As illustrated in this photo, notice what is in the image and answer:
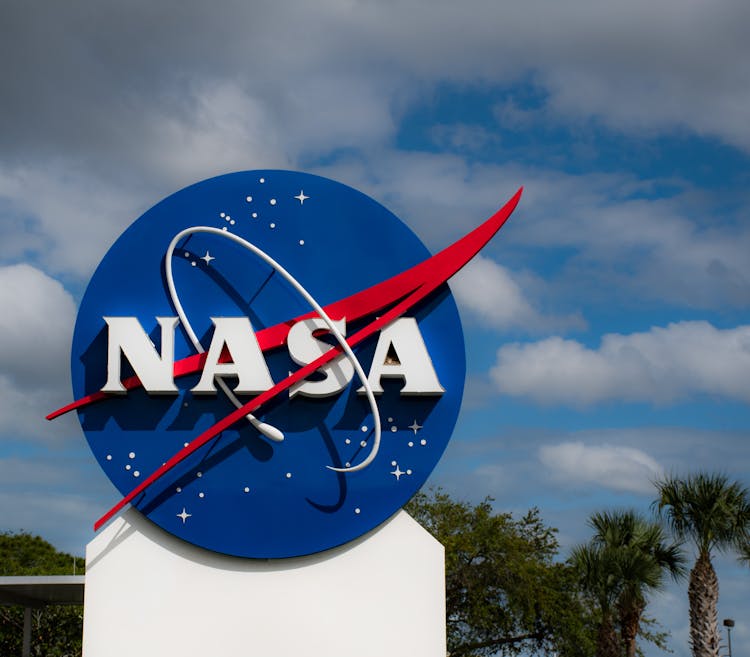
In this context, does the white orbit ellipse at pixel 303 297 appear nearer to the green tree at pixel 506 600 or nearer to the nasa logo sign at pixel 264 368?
the nasa logo sign at pixel 264 368

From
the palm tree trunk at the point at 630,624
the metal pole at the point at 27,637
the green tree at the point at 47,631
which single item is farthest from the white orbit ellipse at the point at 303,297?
the green tree at the point at 47,631

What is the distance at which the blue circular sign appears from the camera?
15617 mm

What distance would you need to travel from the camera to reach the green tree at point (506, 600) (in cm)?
3828

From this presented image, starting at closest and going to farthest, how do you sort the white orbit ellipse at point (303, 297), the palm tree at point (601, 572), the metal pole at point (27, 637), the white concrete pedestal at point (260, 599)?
the white concrete pedestal at point (260, 599) < the white orbit ellipse at point (303, 297) < the metal pole at point (27, 637) < the palm tree at point (601, 572)

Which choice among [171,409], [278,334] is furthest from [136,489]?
[278,334]

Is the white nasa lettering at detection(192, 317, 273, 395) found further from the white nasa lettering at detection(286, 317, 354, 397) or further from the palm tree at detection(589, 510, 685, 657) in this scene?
the palm tree at detection(589, 510, 685, 657)

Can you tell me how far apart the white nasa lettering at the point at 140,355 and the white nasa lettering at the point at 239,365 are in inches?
18.5

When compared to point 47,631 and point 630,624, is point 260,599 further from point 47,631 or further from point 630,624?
point 47,631

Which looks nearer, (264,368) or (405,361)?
(264,368)

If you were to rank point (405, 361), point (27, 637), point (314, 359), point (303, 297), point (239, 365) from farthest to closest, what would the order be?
point (27, 637) < point (303, 297) < point (405, 361) < point (314, 359) < point (239, 365)

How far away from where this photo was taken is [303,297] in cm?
1614

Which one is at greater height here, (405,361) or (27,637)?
(405,361)

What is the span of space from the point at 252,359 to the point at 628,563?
1449 cm

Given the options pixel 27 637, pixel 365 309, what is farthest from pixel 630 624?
pixel 365 309
